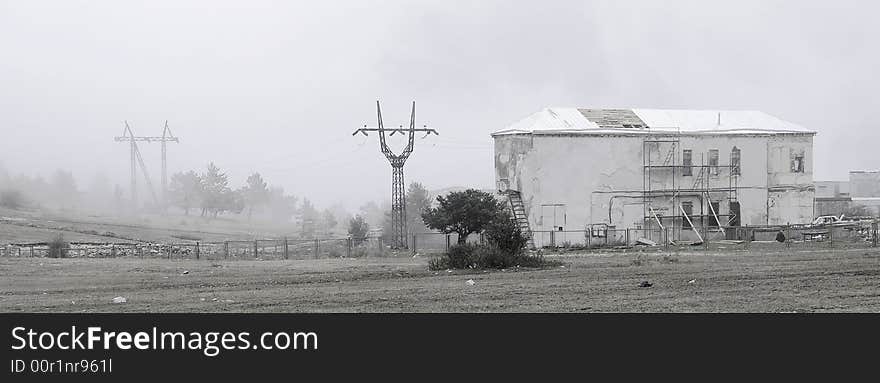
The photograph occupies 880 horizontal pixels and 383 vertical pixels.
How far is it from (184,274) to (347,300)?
41.1 feet

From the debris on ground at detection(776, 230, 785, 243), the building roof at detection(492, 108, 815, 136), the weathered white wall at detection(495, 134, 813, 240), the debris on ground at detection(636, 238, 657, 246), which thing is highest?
the building roof at detection(492, 108, 815, 136)

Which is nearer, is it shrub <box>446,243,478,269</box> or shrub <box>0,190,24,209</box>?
shrub <box>446,243,478,269</box>

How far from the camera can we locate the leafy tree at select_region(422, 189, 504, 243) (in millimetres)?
49969

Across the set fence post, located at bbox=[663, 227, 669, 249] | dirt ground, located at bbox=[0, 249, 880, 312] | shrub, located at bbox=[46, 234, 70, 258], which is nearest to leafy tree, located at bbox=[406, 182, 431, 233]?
fence post, located at bbox=[663, 227, 669, 249]

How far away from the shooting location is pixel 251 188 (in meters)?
143

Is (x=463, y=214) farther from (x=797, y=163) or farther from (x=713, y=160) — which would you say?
(x=797, y=163)

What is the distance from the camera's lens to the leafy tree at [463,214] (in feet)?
164

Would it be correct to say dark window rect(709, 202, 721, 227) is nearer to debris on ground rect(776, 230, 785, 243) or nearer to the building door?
debris on ground rect(776, 230, 785, 243)

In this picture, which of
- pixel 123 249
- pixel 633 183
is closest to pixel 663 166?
pixel 633 183

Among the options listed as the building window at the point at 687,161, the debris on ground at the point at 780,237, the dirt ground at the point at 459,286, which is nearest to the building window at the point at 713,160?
the building window at the point at 687,161

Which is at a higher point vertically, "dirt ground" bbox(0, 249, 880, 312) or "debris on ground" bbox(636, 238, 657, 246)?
"dirt ground" bbox(0, 249, 880, 312)

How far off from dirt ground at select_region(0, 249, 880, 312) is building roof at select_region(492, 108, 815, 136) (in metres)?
18.2

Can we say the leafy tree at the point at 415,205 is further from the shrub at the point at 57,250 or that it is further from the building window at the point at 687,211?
the shrub at the point at 57,250

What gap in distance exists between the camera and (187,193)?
124062 millimetres
